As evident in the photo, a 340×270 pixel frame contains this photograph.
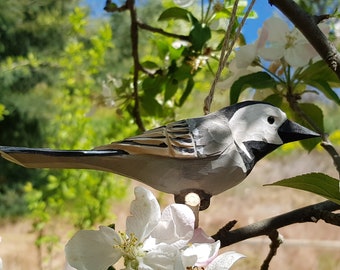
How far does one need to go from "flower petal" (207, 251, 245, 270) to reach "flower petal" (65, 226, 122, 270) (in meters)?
0.04

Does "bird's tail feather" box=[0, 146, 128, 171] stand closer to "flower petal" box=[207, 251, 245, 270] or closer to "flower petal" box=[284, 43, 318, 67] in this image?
"flower petal" box=[207, 251, 245, 270]

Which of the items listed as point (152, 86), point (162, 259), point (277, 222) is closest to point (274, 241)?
point (277, 222)

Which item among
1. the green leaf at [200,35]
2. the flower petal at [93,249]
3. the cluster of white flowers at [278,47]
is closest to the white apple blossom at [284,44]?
the cluster of white flowers at [278,47]

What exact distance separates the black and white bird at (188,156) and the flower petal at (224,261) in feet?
0.14

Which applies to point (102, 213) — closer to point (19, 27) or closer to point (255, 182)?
point (255, 182)

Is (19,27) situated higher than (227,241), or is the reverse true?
(227,241)

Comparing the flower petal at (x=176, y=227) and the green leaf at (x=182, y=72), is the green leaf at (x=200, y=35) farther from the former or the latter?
the flower petal at (x=176, y=227)

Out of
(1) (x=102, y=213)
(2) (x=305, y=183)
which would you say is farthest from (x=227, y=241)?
(1) (x=102, y=213)

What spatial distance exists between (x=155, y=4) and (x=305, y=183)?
11.3 feet

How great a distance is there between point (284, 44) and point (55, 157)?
0.22 meters

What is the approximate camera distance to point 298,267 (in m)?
1.87

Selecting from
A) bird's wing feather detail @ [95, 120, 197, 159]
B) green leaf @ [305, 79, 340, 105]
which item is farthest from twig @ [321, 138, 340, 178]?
bird's wing feather detail @ [95, 120, 197, 159]

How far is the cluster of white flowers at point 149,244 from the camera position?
0.21 meters

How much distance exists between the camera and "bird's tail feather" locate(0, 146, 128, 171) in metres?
0.22
